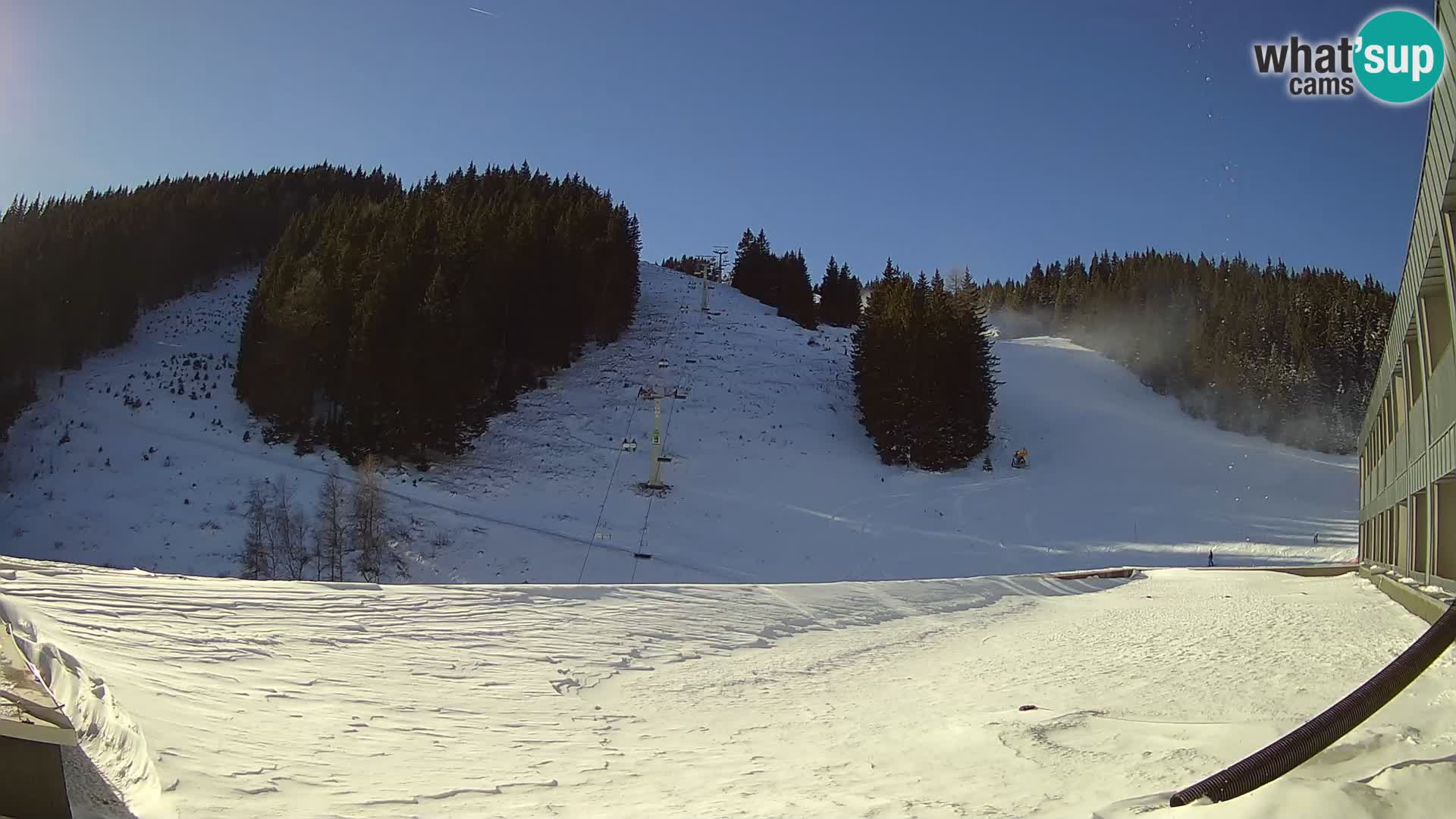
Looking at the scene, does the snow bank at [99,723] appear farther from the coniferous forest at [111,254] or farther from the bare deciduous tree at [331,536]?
the coniferous forest at [111,254]

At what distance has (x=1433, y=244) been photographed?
30.0 feet

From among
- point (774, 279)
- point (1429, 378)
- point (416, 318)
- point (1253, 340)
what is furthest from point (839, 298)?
point (1429, 378)

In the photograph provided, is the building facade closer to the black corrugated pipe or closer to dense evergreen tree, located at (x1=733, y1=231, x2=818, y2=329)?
the black corrugated pipe

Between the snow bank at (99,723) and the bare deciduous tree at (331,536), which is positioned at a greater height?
the snow bank at (99,723)

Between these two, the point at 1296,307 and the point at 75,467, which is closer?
the point at 75,467

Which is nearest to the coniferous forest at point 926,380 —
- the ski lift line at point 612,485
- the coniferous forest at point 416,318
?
the ski lift line at point 612,485

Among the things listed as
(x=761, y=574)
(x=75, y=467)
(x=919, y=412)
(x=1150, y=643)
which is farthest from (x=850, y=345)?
(x=1150, y=643)

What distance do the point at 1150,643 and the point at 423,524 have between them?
24620 millimetres

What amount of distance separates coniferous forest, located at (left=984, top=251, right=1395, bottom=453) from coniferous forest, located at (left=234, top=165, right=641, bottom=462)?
1261 inches

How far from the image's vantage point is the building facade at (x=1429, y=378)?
26.7 feet

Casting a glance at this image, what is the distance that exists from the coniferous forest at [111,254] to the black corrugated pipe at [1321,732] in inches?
1687

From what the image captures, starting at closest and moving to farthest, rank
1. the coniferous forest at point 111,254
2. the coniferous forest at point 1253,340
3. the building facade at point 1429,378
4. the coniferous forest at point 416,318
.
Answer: the building facade at point 1429,378 < the coniferous forest at point 416,318 < the coniferous forest at point 111,254 < the coniferous forest at point 1253,340

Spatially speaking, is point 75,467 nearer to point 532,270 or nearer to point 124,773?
point 532,270

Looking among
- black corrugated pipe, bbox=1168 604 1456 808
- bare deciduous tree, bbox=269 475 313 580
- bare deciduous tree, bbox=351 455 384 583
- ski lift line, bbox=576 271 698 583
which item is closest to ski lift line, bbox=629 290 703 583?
ski lift line, bbox=576 271 698 583
